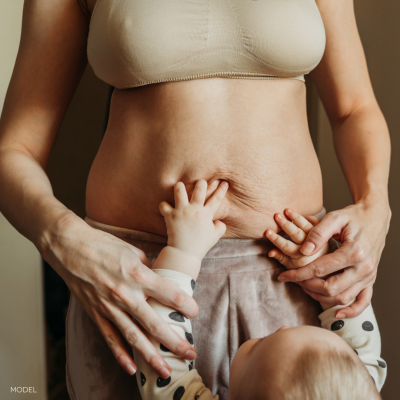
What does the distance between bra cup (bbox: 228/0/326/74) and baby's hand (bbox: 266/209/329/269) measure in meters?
0.30

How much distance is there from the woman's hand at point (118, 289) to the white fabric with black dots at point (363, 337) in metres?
0.29

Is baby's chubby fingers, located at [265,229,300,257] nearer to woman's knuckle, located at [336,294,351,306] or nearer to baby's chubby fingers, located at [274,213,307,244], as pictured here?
baby's chubby fingers, located at [274,213,307,244]

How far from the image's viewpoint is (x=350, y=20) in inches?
35.1

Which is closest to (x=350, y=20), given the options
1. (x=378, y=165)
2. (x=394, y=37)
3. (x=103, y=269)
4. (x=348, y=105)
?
(x=348, y=105)

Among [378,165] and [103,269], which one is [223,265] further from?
[378,165]

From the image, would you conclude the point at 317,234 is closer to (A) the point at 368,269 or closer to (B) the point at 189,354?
(A) the point at 368,269

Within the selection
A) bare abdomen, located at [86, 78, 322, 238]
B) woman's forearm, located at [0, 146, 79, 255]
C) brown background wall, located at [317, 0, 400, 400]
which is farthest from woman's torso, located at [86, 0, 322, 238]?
brown background wall, located at [317, 0, 400, 400]

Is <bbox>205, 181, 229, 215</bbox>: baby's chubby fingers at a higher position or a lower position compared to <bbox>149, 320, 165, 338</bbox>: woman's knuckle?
higher

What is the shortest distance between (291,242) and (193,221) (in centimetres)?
20

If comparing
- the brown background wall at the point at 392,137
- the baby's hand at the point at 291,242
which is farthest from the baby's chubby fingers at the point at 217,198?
the brown background wall at the point at 392,137

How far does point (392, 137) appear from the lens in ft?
4.21

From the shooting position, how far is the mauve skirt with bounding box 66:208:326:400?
712 mm

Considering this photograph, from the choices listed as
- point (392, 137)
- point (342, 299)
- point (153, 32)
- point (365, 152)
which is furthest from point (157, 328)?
point (392, 137)

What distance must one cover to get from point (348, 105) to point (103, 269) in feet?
2.31
